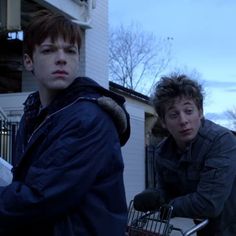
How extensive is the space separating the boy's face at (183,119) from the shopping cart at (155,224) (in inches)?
18.3

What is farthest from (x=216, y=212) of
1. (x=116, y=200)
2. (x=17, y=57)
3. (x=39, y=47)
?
(x=17, y=57)

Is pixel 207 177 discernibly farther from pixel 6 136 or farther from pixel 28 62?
pixel 6 136

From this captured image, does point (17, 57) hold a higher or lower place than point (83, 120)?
higher

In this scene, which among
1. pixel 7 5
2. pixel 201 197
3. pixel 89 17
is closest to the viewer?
pixel 201 197

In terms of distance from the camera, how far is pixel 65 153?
2.26 meters

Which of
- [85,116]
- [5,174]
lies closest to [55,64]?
[85,116]

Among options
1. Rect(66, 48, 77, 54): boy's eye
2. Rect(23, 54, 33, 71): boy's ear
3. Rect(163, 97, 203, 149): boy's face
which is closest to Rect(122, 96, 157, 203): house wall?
Rect(163, 97, 203, 149): boy's face

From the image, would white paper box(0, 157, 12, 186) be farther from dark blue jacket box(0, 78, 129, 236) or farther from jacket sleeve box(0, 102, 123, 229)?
jacket sleeve box(0, 102, 123, 229)

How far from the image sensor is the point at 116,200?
239 centimetres

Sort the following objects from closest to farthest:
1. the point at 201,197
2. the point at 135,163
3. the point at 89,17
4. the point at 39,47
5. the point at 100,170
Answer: the point at 100,170, the point at 39,47, the point at 201,197, the point at 89,17, the point at 135,163

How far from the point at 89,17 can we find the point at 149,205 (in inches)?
523

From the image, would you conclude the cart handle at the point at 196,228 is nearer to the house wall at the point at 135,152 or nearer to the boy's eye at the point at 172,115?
the boy's eye at the point at 172,115

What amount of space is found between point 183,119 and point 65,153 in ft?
5.32

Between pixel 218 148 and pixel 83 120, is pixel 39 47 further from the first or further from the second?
pixel 218 148
